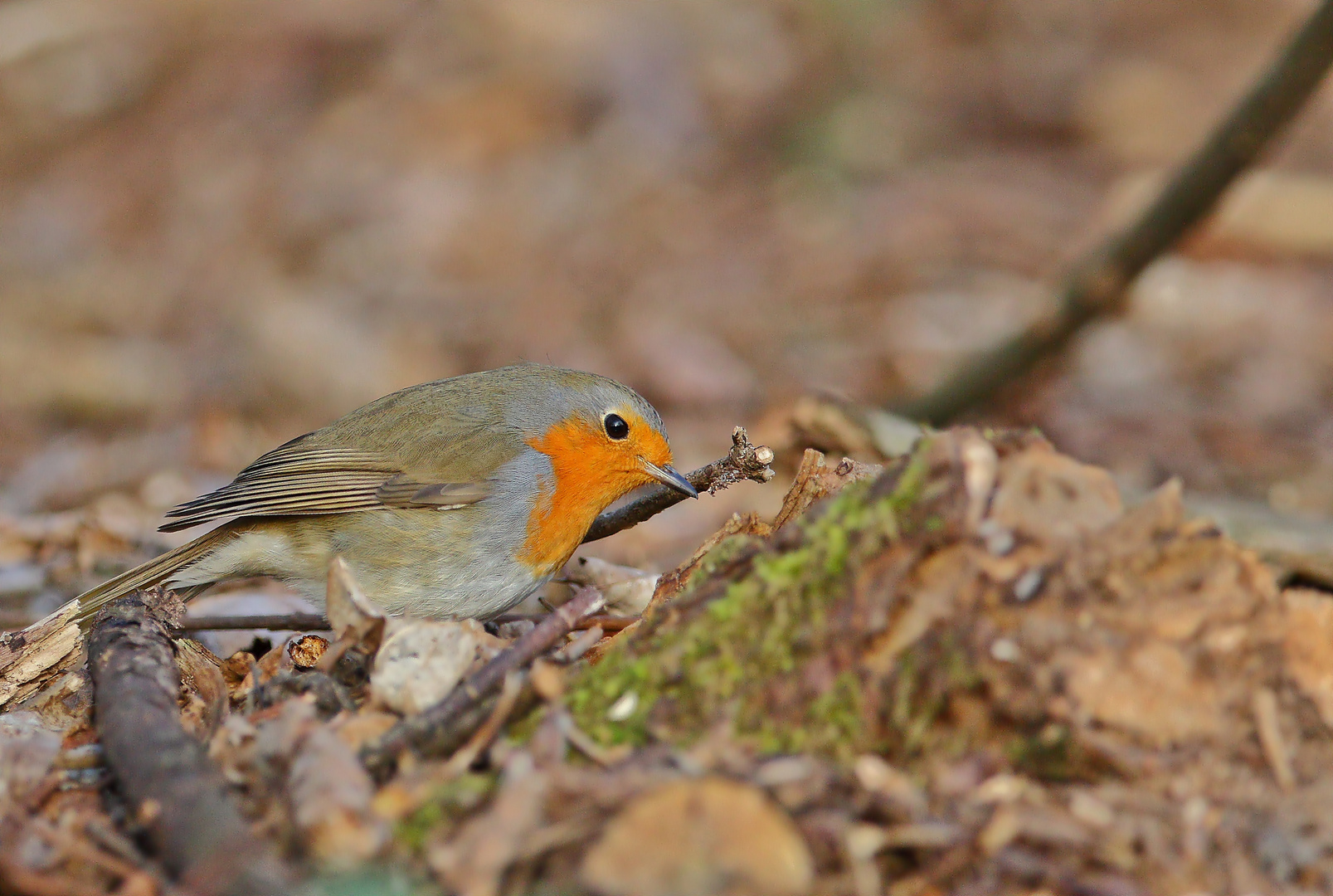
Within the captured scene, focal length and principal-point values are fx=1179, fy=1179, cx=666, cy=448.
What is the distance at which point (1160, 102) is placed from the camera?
1038 centimetres

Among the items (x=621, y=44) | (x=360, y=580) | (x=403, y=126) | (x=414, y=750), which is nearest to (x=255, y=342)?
(x=403, y=126)

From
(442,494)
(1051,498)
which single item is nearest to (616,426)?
(442,494)

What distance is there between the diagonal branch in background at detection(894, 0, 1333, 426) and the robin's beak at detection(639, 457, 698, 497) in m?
2.54

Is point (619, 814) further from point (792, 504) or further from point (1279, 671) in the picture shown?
point (792, 504)

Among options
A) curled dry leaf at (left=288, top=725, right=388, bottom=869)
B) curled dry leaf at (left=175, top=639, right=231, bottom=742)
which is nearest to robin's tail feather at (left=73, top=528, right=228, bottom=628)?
curled dry leaf at (left=175, top=639, right=231, bottom=742)

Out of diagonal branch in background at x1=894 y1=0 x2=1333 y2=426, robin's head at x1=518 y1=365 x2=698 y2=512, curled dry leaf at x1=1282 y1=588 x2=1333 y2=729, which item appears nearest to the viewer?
curled dry leaf at x1=1282 y1=588 x2=1333 y2=729

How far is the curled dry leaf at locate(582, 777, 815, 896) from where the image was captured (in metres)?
1.73

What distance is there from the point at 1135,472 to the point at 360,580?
4.02 m

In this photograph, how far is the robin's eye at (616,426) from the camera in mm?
4445

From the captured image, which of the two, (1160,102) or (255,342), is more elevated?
(1160,102)

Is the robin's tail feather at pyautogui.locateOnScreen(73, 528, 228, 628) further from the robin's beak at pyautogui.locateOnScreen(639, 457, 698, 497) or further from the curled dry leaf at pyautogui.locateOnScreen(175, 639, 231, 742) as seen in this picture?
the robin's beak at pyautogui.locateOnScreen(639, 457, 698, 497)

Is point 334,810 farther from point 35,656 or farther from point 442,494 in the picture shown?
point 442,494

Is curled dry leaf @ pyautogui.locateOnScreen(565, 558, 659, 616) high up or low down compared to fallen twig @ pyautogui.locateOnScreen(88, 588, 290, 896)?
up

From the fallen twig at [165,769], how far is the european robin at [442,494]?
1.09 metres
